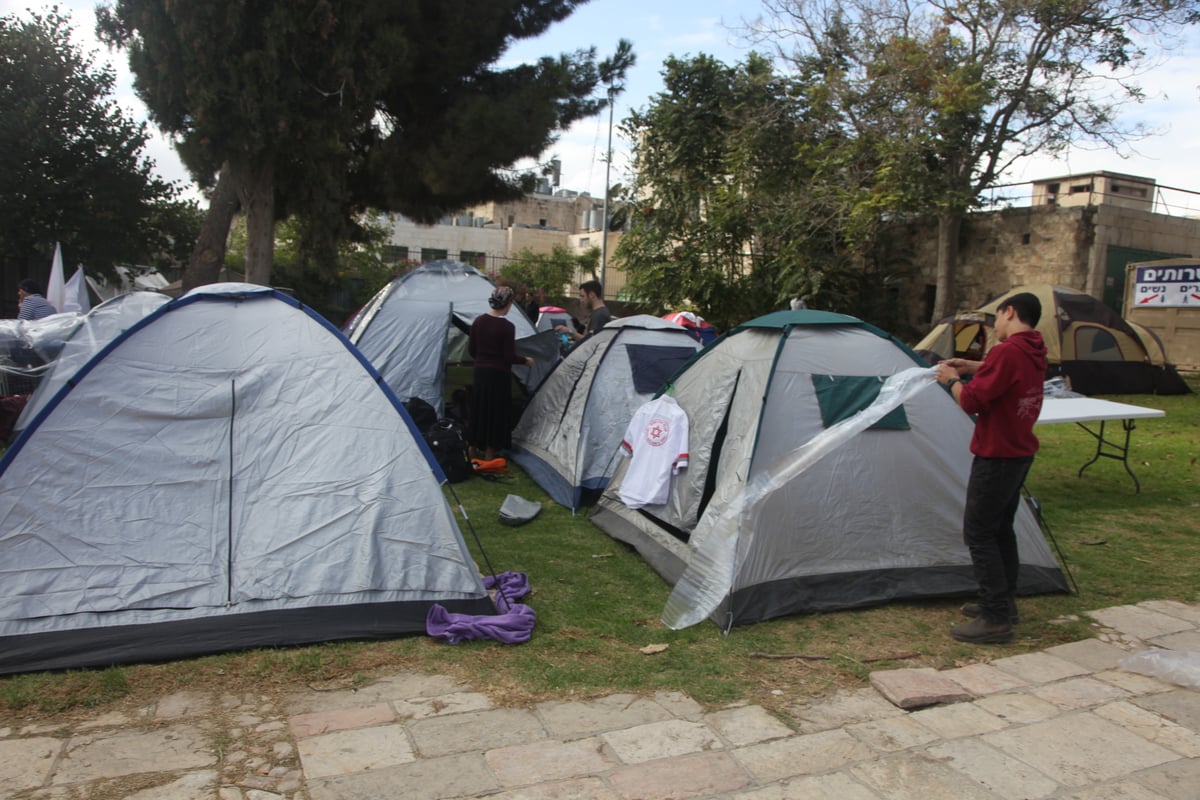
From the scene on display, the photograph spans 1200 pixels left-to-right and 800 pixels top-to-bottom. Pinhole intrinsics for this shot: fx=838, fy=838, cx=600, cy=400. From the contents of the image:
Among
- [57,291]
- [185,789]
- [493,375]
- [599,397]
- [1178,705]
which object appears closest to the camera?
[185,789]

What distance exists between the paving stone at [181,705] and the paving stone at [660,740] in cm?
156

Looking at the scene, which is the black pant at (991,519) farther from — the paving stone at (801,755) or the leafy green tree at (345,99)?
the leafy green tree at (345,99)

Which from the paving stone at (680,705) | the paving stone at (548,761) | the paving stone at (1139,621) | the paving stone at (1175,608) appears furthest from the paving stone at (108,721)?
the paving stone at (1175,608)

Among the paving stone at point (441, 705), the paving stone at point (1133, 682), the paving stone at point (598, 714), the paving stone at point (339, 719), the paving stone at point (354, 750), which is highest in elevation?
the paving stone at point (1133, 682)

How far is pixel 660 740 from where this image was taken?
3084 mm

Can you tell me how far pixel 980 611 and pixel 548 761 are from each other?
7.79ft

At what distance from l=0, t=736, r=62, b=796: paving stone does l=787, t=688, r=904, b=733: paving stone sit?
265 cm

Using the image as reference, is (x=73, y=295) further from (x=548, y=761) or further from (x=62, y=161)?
(x=548, y=761)

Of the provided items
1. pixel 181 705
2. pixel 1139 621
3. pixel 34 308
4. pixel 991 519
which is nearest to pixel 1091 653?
pixel 1139 621

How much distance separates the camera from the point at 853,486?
4.45m

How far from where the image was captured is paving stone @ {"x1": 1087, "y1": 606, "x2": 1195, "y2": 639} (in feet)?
13.8

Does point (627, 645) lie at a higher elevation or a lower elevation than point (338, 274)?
lower

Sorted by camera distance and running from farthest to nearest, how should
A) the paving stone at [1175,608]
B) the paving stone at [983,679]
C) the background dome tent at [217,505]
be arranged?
the paving stone at [1175,608], the background dome tent at [217,505], the paving stone at [983,679]

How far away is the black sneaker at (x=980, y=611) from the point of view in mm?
4105
